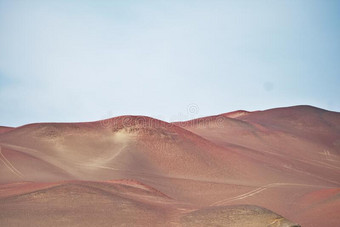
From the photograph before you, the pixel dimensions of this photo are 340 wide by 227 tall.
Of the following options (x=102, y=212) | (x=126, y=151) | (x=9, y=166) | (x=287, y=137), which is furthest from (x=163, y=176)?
(x=287, y=137)

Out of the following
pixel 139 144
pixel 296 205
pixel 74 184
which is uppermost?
pixel 139 144

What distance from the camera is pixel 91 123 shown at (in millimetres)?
46094

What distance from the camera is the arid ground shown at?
17719mm

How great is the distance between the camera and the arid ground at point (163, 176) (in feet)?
58.1

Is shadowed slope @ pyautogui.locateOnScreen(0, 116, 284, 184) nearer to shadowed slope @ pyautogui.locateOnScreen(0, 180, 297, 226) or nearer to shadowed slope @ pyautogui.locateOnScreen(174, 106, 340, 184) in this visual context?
shadowed slope @ pyautogui.locateOnScreen(174, 106, 340, 184)

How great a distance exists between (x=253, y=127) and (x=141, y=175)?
30599mm

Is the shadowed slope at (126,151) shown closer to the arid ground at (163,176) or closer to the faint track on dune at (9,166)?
the arid ground at (163,176)

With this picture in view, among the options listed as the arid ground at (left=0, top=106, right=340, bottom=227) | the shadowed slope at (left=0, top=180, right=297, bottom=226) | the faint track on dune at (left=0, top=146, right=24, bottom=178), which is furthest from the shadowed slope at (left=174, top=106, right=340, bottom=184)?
the shadowed slope at (left=0, top=180, right=297, bottom=226)

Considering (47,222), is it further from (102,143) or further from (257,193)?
(102,143)

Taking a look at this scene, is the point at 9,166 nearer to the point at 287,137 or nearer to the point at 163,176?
the point at 163,176

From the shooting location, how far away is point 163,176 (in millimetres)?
36062

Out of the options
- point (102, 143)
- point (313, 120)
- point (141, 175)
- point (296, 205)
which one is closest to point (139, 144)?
point (102, 143)

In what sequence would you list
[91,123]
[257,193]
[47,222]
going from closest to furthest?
1. [47,222]
2. [257,193]
3. [91,123]

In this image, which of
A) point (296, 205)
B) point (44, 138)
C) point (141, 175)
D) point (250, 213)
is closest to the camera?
point (250, 213)
